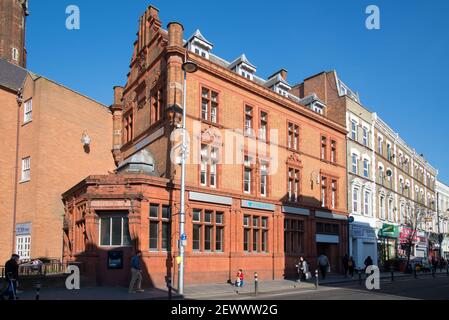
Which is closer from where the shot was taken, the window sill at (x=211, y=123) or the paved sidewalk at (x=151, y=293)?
the paved sidewalk at (x=151, y=293)

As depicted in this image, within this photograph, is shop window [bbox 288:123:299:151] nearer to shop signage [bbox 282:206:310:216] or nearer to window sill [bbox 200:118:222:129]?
shop signage [bbox 282:206:310:216]

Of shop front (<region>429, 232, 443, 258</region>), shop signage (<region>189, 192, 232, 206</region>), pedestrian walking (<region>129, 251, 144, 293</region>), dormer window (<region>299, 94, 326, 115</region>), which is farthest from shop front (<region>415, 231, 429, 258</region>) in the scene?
pedestrian walking (<region>129, 251, 144, 293</region>)

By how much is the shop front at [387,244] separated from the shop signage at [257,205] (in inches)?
699

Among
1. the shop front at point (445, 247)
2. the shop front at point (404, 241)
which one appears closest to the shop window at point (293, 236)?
the shop front at point (404, 241)

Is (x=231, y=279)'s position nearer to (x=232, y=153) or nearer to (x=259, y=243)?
(x=259, y=243)

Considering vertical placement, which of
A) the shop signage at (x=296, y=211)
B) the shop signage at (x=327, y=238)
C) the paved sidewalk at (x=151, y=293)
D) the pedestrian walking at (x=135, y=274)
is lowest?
the paved sidewalk at (x=151, y=293)

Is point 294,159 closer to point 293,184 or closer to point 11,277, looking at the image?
point 293,184

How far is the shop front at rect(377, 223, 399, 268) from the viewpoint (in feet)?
139

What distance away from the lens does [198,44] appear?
29.0 meters

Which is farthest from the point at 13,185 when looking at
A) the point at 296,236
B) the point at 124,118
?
the point at 296,236

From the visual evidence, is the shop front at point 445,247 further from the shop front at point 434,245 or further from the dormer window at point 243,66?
the dormer window at point 243,66

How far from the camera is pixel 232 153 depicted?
27.3 meters

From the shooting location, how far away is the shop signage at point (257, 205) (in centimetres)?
2741

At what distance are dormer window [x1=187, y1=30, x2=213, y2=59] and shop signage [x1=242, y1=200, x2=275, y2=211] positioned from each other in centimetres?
981
